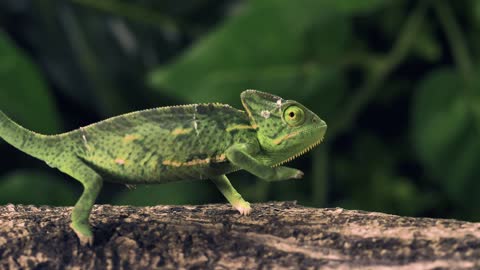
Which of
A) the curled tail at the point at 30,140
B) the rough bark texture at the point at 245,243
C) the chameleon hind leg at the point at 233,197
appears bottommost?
the rough bark texture at the point at 245,243

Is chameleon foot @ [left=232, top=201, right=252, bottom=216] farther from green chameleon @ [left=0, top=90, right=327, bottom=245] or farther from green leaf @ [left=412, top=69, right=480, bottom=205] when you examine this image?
green leaf @ [left=412, top=69, right=480, bottom=205]

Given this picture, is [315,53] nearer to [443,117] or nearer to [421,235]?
[443,117]

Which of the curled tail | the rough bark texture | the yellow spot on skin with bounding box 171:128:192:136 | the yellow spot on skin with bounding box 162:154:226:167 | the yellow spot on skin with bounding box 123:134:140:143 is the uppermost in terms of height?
the curled tail

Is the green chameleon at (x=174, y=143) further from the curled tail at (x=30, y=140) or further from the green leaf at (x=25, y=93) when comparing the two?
the green leaf at (x=25, y=93)

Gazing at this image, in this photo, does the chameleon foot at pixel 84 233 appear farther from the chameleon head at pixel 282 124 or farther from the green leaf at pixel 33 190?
the green leaf at pixel 33 190

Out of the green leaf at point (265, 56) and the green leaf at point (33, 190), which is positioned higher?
the green leaf at point (265, 56)

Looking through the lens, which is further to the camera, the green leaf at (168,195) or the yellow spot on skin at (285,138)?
the green leaf at (168,195)

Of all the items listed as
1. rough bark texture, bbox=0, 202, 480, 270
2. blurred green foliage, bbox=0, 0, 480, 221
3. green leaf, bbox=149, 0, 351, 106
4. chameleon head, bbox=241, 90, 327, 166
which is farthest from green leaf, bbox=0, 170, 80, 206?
chameleon head, bbox=241, 90, 327, 166

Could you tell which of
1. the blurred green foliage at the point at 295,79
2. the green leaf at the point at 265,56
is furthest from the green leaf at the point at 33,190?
the green leaf at the point at 265,56
